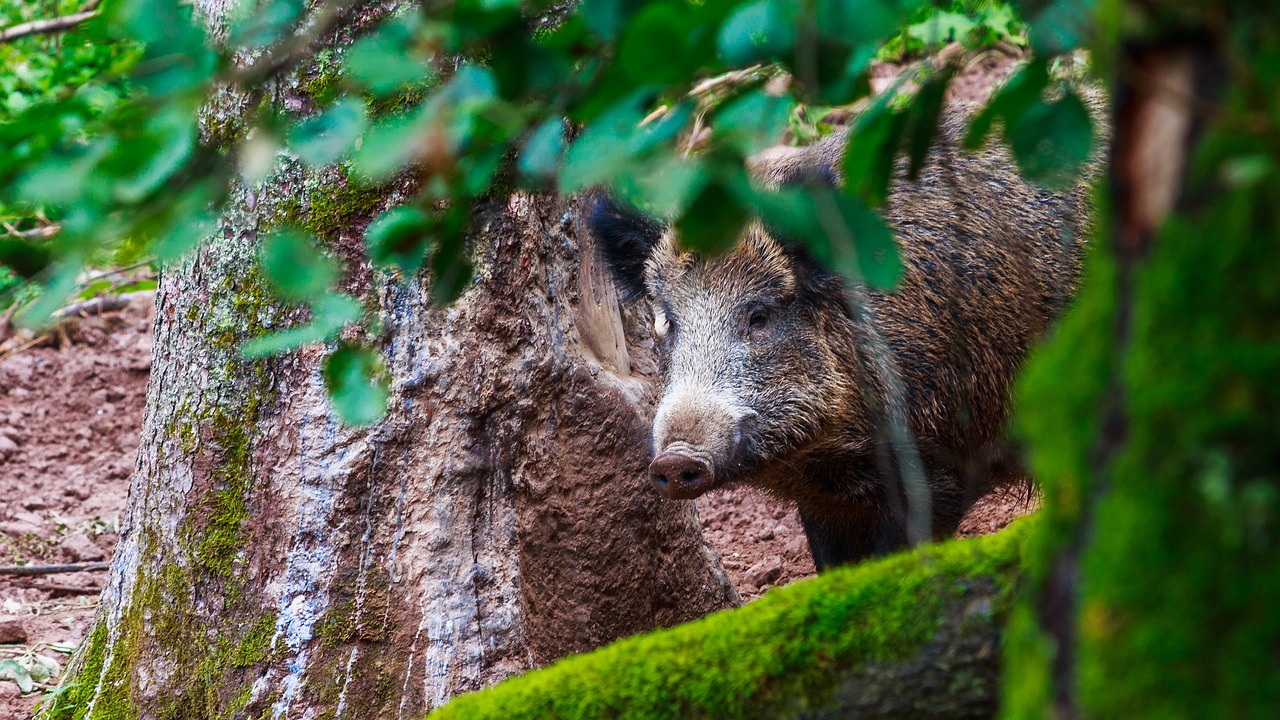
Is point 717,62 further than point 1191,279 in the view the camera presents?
Yes

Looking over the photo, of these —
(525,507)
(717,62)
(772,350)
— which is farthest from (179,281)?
(717,62)

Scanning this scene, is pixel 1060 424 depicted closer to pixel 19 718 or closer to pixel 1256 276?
pixel 1256 276

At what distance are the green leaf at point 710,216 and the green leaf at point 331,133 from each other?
348mm

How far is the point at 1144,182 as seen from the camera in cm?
109

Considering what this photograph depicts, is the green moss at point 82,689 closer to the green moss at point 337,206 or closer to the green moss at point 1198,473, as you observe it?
the green moss at point 337,206

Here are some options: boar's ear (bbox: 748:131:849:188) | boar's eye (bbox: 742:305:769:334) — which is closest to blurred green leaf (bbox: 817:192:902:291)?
boar's ear (bbox: 748:131:849:188)

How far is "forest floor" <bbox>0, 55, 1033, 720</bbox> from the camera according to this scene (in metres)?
4.88

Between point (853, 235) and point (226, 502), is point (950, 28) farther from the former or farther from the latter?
point (853, 235)

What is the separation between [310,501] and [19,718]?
1.69 metres

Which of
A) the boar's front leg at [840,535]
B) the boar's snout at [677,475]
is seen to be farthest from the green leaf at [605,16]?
the boar's front leg at [840,535]

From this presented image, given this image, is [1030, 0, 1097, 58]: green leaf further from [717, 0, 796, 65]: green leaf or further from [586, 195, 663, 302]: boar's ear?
[586, 195, 663, 302]: boar's ear

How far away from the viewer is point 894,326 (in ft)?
14.3

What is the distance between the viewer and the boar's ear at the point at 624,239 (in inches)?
176

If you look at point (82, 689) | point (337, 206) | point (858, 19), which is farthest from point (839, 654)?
point (82, 689)
